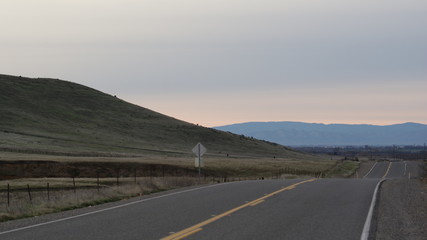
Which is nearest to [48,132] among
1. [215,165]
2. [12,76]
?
[215,165]

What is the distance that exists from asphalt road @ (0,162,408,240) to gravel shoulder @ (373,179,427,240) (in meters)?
0.52

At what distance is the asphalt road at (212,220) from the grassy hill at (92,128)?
58478 millimetres

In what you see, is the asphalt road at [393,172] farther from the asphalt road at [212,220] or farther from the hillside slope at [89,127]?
the asphalt road at [212,220]

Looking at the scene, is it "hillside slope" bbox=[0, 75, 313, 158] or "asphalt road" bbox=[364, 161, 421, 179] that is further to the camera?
"hillside slope" bbox=[0, 75, 313, 158]

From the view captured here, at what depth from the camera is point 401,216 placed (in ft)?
50.8

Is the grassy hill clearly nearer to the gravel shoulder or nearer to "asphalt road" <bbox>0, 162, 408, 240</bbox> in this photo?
"asphalt road" <bbox>0, 162, 408, 240</bbox>

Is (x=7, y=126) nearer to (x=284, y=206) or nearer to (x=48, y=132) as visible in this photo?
(x=48, y=132)

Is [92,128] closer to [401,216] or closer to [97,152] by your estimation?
[97,152]

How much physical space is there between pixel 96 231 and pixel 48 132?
93390 mm

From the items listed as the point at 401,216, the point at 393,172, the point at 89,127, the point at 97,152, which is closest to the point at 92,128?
the point at 89,127

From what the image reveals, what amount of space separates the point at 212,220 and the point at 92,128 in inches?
4092

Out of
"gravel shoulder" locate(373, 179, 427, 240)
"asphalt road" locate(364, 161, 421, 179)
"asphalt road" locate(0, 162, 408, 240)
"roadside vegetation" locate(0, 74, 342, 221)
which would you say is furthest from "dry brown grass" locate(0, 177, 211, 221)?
"asphalt road" locate(364, 161, 421, 179)

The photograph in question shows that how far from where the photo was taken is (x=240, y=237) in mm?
11578

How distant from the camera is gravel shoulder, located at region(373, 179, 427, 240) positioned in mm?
12344
